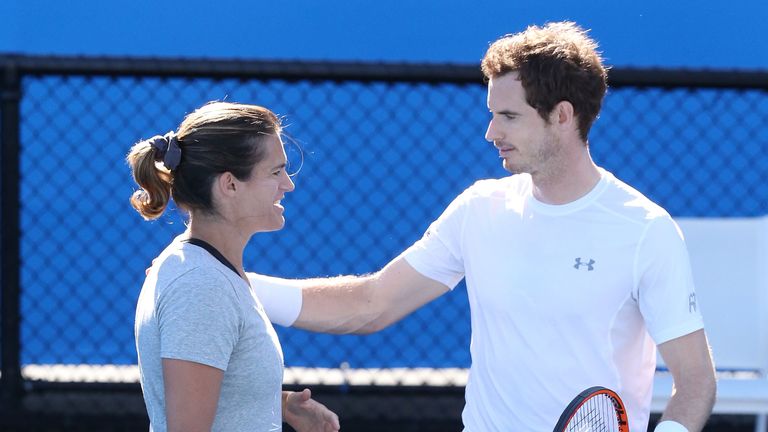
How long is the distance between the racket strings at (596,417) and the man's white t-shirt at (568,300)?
17cm

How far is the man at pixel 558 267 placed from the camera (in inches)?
105

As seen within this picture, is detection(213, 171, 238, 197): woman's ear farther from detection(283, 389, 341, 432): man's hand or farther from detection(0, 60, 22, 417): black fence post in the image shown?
detection(0, 60, 22, 417): black fence post

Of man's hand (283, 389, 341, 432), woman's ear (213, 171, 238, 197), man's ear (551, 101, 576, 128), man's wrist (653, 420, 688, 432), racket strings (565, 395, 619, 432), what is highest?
man's ear (551, 101, 576, 128)

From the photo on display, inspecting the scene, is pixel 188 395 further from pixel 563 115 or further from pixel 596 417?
pixel 563 115

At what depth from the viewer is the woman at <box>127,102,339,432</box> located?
216 cm

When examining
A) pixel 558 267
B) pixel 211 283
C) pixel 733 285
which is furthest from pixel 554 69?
pixel 733 285

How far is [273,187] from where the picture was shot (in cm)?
244

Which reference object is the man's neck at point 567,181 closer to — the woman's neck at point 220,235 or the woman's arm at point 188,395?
the woman's neck at point 220,235

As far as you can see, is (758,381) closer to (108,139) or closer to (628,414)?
(628,414)

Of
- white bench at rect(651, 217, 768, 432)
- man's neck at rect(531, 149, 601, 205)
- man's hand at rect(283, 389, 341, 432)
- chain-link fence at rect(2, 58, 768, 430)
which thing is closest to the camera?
man's hand at rect(283, 389, 341, 432)

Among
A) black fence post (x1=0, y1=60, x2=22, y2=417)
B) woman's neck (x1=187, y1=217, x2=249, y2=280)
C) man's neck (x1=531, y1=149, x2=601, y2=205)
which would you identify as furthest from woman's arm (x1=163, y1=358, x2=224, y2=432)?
black fence post (x1=0, y1=60, x2=22, y2=417)

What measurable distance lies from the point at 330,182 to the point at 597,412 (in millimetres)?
2020

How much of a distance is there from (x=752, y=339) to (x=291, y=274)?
1528 millimetres

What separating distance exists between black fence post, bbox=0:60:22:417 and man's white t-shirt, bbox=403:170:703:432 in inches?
69.2
